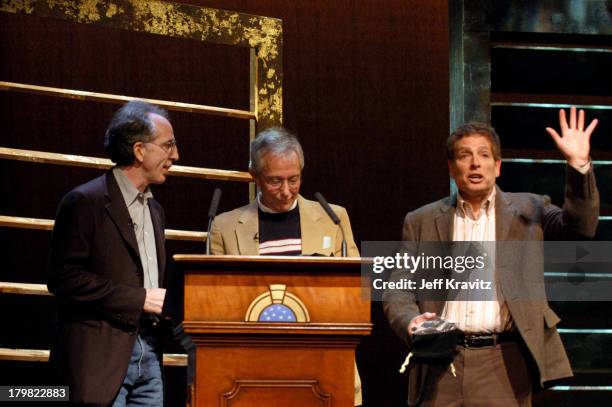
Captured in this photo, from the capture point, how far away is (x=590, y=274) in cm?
449

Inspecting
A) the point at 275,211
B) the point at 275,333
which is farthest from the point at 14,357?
the point at 275,333

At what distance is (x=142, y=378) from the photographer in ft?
9.60

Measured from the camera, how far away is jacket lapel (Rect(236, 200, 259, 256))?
10.5 ft

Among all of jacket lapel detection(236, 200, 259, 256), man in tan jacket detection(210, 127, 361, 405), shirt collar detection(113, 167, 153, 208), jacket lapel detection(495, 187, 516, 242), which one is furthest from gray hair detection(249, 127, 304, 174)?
jacket lapel detection(495, 187, 516, 242)

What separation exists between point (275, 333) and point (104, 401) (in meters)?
0.62

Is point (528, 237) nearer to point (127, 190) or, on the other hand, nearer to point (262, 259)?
point (262, 259)

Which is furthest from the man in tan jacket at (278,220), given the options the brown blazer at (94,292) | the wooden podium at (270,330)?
the wooden podium at (270,330)

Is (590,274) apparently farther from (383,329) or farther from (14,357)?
(14,357)

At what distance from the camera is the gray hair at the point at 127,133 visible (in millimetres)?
3150

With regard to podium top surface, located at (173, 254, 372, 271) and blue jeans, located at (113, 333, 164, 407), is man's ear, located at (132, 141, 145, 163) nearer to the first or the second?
blue jeans, located at (113, 333, 164, 407)

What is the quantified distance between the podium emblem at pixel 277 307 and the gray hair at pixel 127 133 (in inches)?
34.4

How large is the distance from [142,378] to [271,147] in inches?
33.6

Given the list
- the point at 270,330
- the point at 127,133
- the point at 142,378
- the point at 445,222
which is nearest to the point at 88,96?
the point at 127,133

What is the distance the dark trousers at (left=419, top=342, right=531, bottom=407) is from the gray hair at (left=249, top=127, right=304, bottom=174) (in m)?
0.86
